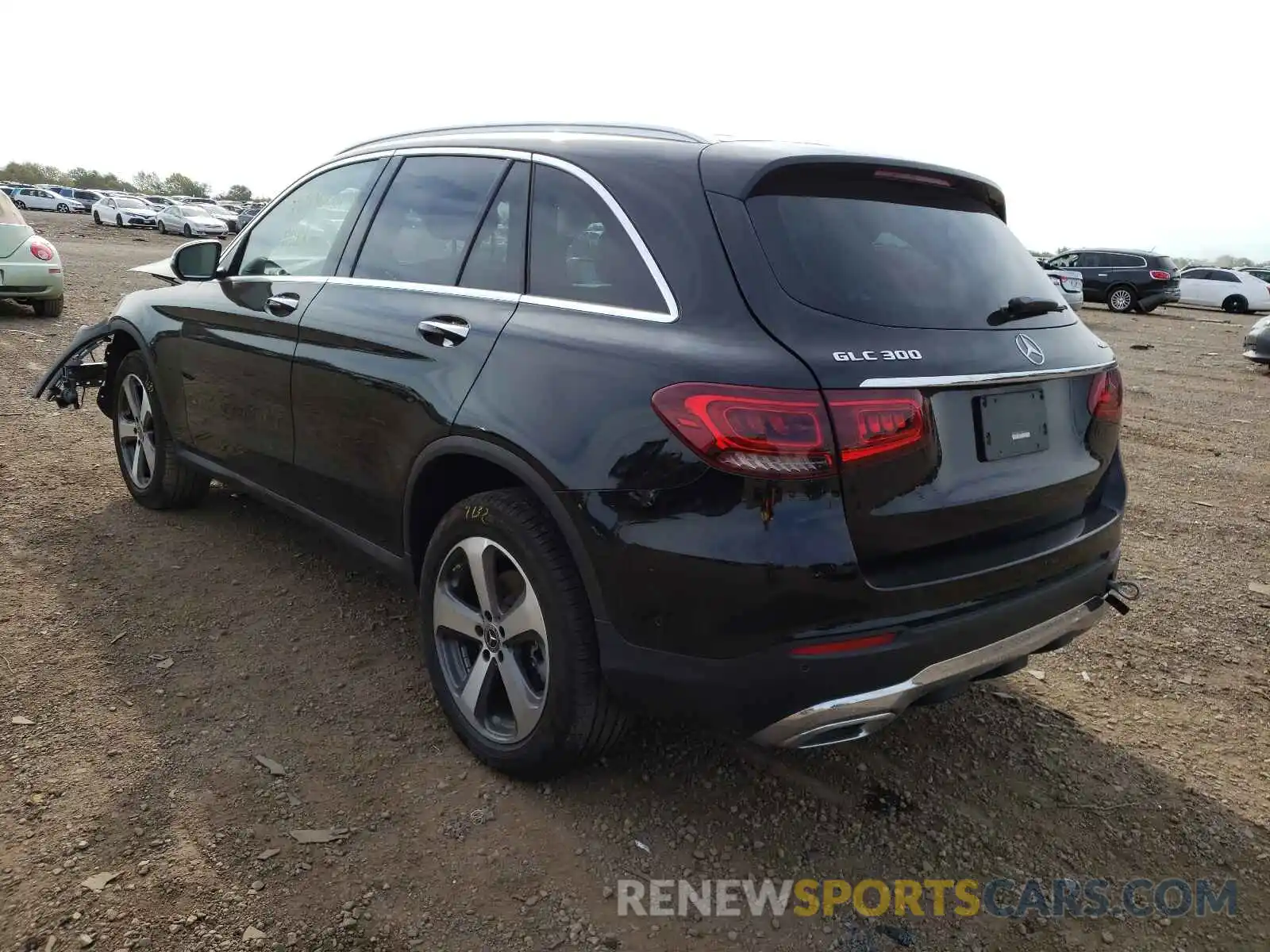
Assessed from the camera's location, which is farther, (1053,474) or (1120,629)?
(1120,629)

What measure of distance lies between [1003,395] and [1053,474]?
0.33 metres

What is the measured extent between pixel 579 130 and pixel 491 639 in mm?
1558

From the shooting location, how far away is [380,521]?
10.4ft

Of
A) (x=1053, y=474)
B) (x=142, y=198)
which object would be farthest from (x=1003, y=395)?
(x=142, y=198)

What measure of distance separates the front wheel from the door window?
0.66 metres

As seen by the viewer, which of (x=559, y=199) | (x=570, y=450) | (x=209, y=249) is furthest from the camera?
(x=209, y=249)

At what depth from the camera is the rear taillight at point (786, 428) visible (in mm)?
2074

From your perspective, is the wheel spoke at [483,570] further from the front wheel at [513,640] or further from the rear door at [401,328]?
the rear door at [401,328]

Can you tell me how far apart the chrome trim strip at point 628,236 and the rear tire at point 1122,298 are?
25396 millimetres

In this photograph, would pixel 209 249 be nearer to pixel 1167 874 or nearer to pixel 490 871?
pixel 490 871

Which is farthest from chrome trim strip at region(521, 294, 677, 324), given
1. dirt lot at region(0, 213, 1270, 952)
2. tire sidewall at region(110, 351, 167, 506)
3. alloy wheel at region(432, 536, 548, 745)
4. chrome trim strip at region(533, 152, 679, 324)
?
tire sidewall at region(110, 351, 167, 506)

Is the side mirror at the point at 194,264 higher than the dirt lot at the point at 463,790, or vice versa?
the side mirror at the point at 194,264

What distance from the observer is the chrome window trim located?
238 cm

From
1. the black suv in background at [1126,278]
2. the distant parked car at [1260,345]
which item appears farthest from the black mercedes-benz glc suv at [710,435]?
the black suv in background at [1126,278]
